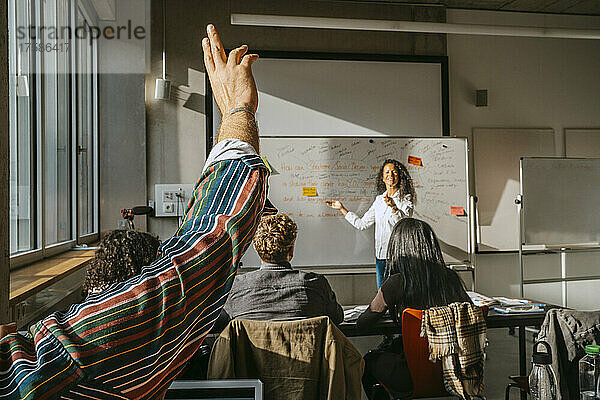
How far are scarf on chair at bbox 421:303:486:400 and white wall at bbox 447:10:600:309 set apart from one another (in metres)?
3.19

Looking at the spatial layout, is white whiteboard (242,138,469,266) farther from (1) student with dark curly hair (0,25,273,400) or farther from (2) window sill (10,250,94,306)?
(1) student with dark curly hair (0,25,273,400)

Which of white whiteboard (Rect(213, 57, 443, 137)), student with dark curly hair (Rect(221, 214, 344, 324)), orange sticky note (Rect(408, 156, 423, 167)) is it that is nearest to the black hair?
student with dark curly hair (Rect(221, 214, 344, 324))

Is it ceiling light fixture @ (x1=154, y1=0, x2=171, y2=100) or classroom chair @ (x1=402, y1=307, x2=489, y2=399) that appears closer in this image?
classroom chair @ (x1=402, y1=307, x2=489, y2=399)

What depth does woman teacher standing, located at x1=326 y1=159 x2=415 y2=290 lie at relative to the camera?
17.1 ft

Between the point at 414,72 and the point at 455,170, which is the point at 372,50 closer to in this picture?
the point at 414,72

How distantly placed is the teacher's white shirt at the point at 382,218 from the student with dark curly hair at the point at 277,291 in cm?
228

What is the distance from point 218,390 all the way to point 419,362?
1738 mm

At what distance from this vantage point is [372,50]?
5797 millimetres

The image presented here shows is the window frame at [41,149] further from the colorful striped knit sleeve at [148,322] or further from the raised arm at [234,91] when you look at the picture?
the colorful striped knit sleeve at [148,322]

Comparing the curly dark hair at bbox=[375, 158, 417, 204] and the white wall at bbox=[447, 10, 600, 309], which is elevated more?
the white wall at bbox=[447, 10, 600, 309]

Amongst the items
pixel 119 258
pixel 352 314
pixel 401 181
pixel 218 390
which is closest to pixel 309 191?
pixel 401 181

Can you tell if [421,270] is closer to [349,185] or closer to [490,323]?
[490,323]

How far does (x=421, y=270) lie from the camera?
3.21 metres

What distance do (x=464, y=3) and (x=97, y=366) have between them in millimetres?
6223
